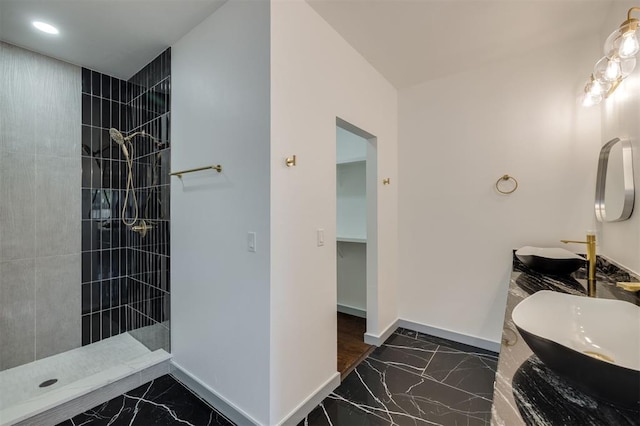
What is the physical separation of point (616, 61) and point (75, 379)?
4030 mm

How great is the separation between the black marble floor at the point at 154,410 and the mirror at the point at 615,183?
2615mm

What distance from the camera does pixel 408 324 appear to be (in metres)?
2.87

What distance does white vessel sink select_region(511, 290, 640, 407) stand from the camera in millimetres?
549

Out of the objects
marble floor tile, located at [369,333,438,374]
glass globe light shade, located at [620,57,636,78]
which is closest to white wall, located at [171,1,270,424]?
marble floor tile, located at [369,333,438,374]

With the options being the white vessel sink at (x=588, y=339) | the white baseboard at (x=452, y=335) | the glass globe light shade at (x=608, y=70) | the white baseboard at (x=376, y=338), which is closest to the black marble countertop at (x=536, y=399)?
the white vessel sink at (x=588, y=339)

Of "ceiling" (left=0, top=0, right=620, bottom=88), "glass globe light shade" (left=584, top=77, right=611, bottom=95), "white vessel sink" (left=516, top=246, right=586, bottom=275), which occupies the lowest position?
"white vessel sink" (left=516, top=246, right=586, bottom=275)

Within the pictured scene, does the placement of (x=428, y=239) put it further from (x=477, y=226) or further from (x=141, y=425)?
(x=141, y=425)

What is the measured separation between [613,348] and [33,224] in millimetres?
3608

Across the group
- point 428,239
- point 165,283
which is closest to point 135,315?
point 165,283

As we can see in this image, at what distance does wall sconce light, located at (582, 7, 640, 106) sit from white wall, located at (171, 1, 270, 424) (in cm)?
173

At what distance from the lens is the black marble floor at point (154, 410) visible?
5.46 feet

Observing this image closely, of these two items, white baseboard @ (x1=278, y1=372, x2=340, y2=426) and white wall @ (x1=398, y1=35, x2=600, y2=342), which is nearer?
white baseboard @ (x1=278, y1=372, x2=340, y2=426)

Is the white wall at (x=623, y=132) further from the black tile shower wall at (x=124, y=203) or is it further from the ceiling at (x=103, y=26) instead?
the black tile shower wall at (x=124, y=203)

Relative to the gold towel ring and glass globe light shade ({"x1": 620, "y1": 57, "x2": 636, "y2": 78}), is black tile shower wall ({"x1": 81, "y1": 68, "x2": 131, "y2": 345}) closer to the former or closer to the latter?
the gold towel ring
